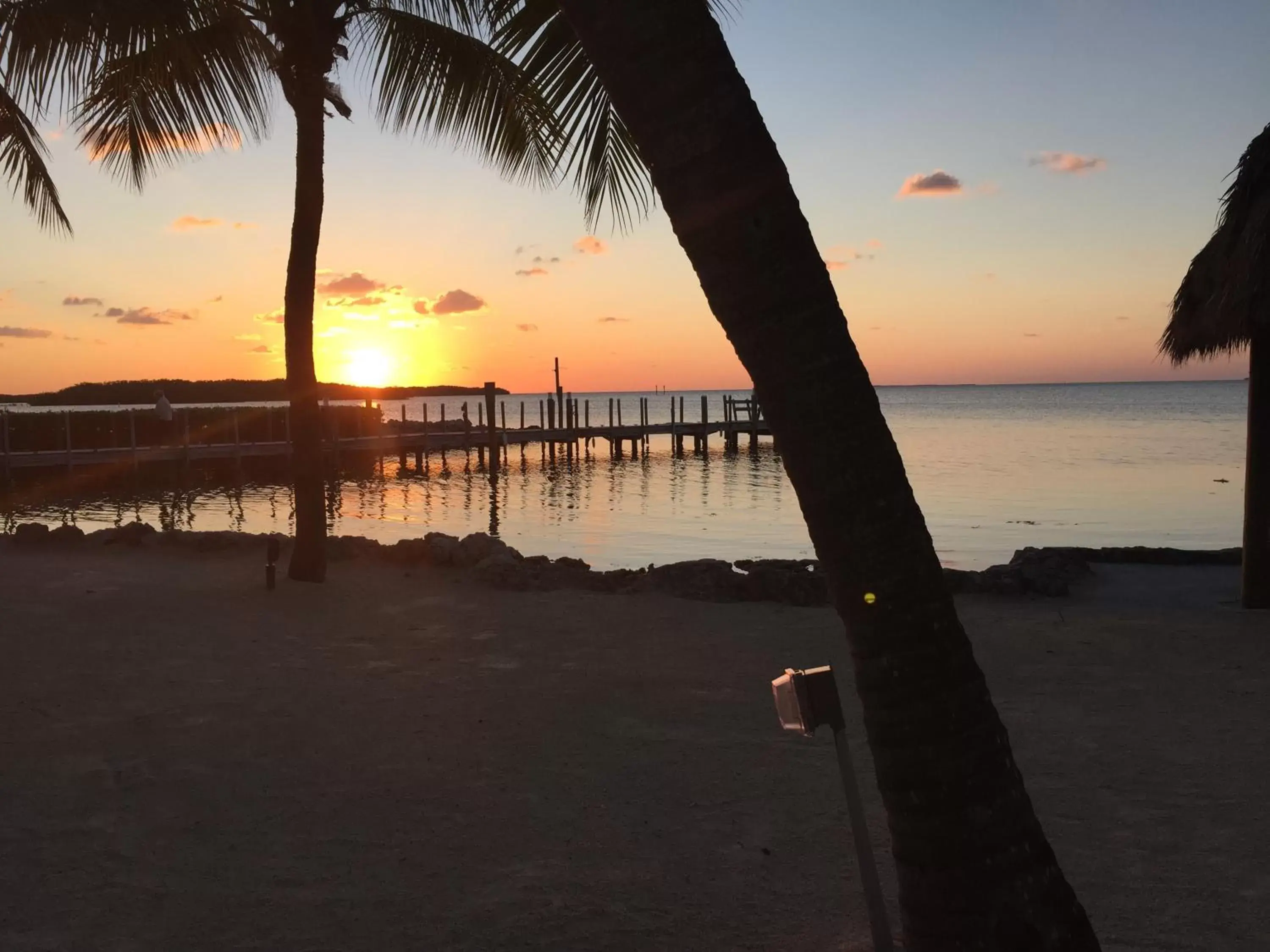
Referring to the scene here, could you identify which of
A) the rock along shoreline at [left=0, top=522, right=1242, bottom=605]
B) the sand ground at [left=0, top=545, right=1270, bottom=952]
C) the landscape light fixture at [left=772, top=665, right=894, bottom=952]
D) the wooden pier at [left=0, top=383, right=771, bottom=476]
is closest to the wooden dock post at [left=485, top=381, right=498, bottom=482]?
the wooden pier at [left=0, top=383, right=771, bottom=476]

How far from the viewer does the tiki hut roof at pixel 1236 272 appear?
8234 millimetres

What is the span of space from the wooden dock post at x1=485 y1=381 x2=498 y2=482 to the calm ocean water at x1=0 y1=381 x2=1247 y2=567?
2.24 feet

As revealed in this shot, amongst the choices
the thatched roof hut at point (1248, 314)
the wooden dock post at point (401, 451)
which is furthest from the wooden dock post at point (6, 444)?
the thatched roof hut at point (1248, 314)

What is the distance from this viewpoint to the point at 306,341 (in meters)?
10.5

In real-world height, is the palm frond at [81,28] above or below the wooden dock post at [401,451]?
above

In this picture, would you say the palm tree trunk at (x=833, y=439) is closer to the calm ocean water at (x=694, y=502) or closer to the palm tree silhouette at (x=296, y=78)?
the palm tree silhouette at (x=296, y=78)

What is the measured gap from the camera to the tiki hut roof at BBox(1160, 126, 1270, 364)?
8.23m

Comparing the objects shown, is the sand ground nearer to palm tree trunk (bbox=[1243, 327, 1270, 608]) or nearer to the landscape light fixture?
the landscape light fixture

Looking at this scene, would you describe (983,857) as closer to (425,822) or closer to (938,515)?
(425,822)

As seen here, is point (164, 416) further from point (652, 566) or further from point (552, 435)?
point (652, 566)

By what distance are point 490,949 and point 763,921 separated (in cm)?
101

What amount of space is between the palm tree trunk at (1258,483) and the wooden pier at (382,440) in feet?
66.3

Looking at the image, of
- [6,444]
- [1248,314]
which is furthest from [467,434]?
[1248,314]

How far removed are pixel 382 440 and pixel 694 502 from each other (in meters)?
16.9
